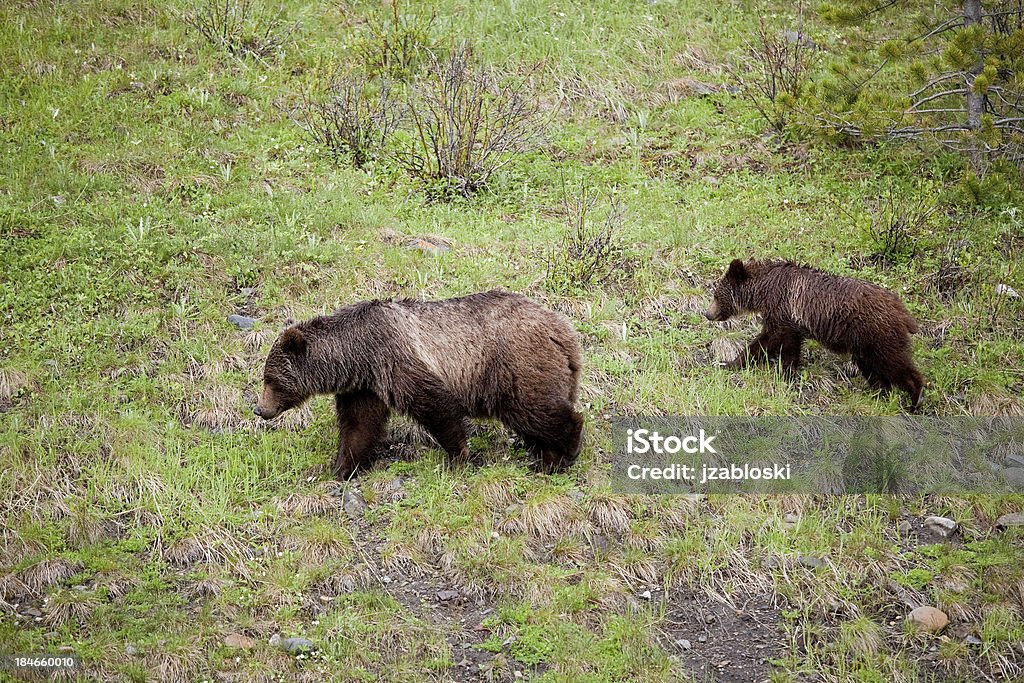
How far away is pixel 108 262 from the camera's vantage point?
357 inches

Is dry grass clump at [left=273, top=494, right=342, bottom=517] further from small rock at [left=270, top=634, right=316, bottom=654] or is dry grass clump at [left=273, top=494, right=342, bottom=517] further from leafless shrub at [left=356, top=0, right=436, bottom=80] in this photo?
leafless shrub at [left=356, top=0, right=436, bottom=80]

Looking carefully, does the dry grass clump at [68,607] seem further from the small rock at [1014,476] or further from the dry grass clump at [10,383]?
the small rock at [1014,476]

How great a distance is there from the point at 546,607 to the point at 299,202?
17.8ft

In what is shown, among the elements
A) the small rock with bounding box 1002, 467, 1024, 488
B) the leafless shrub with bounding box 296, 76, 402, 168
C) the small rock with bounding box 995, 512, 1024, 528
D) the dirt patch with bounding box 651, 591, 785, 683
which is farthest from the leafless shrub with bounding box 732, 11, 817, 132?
the dirt patch with bounding box 651, 591, 785, 683

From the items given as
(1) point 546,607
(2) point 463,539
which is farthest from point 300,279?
(1) point 546,607

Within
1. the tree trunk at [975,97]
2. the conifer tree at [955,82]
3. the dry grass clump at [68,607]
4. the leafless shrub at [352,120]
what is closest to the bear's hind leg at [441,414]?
the dry grass clump at [68,607]

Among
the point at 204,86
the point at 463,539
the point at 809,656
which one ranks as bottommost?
the point at 809,656

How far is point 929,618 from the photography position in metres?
6.23

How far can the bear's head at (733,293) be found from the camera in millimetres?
8547

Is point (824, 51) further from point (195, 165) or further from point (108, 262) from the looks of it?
point (108, 262)

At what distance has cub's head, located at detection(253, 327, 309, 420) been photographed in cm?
694

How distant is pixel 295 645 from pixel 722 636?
2.51 meters

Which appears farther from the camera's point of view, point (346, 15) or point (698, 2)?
point (698, 2)

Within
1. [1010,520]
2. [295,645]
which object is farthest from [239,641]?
[1010,520]
